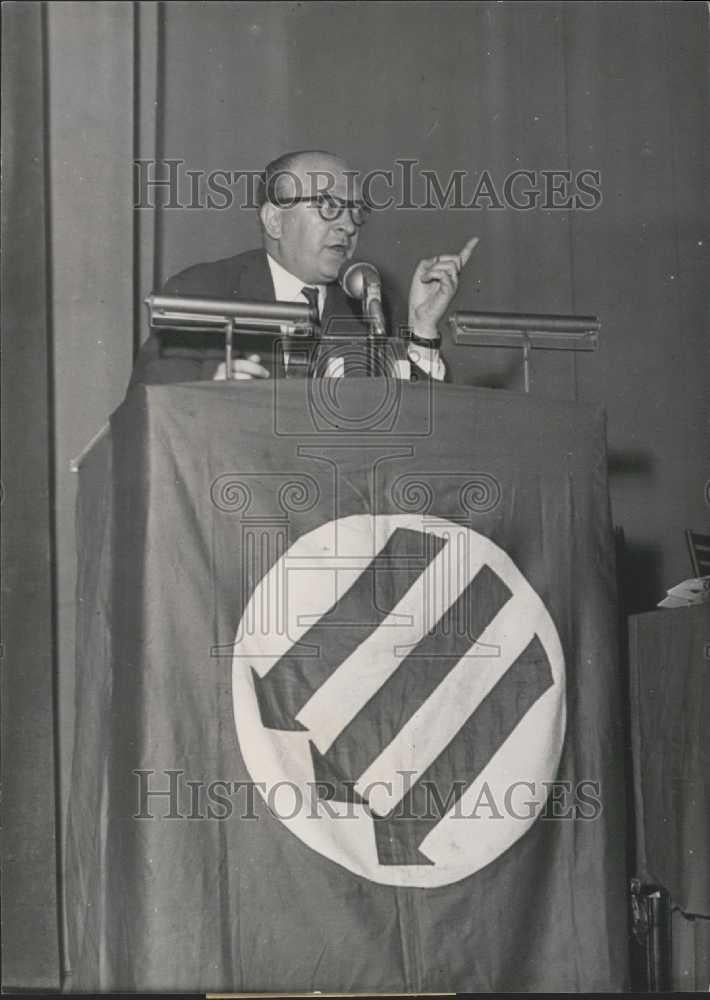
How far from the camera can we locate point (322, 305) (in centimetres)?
253

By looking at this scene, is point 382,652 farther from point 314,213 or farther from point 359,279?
point 314,213

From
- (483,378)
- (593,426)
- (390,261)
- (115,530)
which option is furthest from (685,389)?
(115,530)

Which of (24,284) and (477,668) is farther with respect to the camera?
(24,284)

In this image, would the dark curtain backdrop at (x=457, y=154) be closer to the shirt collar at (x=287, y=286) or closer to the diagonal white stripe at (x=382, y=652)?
the shirt collar at (x=287, y=286)

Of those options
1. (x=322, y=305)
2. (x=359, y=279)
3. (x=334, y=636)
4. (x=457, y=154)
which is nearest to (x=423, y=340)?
(x=359, y=279)

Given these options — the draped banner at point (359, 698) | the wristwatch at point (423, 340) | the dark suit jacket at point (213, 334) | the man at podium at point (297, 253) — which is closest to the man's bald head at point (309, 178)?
the man at podium at point (297, 253)

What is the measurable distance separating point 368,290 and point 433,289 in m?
0.12

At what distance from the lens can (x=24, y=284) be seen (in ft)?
8.59

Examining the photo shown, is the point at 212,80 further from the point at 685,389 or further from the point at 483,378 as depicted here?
the point at 685,389

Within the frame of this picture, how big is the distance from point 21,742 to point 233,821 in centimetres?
64

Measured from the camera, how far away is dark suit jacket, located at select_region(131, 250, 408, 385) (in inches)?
93.2

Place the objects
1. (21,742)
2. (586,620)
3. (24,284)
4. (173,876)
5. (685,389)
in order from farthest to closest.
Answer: (685,389), (24,284), (21,742), (586,620), (173,876)

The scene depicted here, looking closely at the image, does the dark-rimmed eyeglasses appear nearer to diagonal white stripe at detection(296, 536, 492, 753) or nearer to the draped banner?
the draped banner

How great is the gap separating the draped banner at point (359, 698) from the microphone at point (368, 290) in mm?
220
